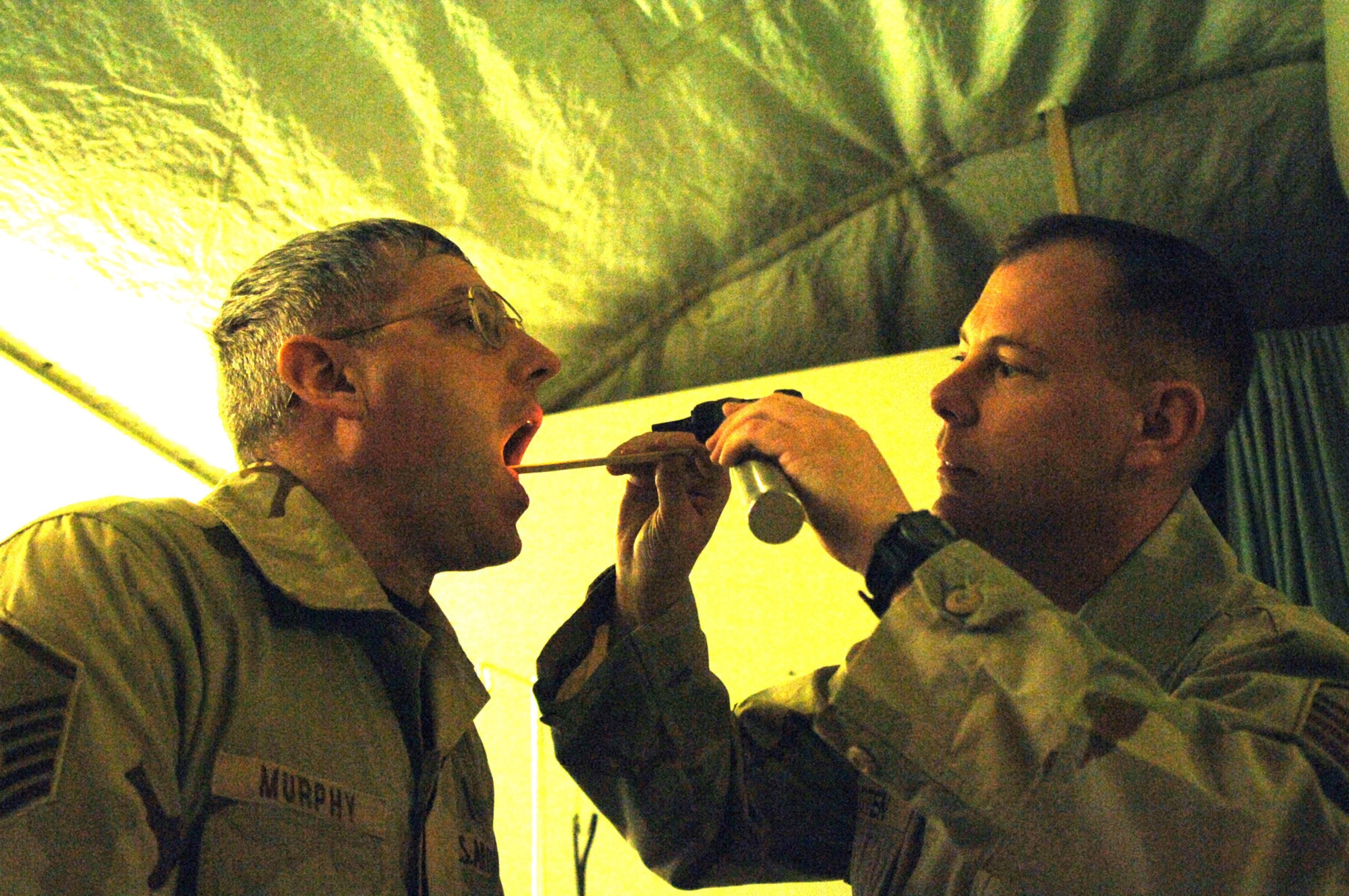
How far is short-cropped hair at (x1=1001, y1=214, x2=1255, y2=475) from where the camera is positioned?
1.45 m

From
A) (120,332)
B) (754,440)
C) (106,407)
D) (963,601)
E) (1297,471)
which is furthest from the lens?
(106,407)

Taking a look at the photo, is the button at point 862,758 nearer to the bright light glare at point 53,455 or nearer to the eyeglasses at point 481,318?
the eyeglasses at point 481,318

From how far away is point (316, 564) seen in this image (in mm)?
1256

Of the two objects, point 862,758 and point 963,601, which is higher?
point 963,601

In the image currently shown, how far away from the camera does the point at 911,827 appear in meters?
1.27

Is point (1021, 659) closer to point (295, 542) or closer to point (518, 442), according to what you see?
point (295, 542)

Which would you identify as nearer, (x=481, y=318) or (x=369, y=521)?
(x=369, y=521)

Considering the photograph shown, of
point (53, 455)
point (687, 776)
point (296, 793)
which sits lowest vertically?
point (687, 776)

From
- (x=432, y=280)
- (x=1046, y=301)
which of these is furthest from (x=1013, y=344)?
(x=432, y=280)

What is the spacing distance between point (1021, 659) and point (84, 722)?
720 millimetres

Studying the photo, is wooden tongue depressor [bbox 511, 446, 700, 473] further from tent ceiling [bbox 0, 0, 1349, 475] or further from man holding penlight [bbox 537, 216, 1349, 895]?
tent ceiling [bbox 0, 0, 1349, 475]

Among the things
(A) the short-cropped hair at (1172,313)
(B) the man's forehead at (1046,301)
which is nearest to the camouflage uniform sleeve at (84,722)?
(B) the man's forehead at (1046,301)

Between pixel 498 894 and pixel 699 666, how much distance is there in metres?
0.38

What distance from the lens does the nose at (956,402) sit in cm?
142
